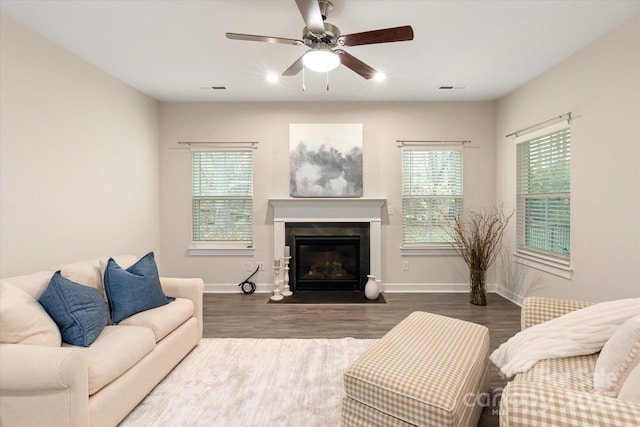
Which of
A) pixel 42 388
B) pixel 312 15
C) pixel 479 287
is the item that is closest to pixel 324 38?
pixel 312 15

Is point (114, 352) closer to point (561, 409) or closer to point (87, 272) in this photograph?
point (87, 272)

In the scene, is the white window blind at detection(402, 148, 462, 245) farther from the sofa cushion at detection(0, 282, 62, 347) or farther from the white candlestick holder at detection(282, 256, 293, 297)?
the sofa cushion at detection(0, 282, 62, 347)

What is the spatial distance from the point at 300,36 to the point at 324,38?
0.64 metres

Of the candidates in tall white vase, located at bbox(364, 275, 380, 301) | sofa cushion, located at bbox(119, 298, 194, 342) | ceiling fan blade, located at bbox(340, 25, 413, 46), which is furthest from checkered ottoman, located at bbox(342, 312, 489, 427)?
tall white vase, located at bbox(364, 275, 380, 301)

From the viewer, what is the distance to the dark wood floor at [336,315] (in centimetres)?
309

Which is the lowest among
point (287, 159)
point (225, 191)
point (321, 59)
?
point (225, 191)

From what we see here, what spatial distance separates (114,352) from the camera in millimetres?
1768

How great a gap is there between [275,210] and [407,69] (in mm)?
2407

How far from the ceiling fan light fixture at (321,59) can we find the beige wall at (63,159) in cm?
222

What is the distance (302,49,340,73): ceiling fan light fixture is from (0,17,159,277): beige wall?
7.28 feet

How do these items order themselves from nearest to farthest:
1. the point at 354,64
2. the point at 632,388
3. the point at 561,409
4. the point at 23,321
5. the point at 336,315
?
the point at 561,409
the point at 632,388
the point at 23,321
the point at 354,64
the point at 336,315

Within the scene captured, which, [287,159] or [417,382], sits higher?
[287,159]

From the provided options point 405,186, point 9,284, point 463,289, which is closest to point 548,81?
point 405,186

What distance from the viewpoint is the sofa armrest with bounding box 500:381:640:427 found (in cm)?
A: 91
